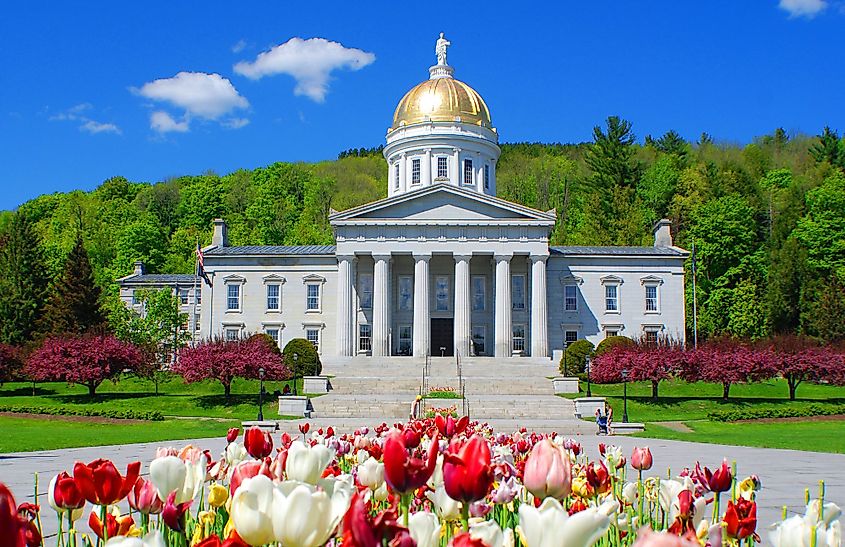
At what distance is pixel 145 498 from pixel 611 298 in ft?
205

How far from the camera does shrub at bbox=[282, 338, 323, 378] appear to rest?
51531 mm

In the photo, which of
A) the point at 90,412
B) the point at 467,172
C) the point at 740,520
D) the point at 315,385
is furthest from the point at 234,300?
the point at 740,520

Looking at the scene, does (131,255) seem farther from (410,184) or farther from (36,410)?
(36,410)

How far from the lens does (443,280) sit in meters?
63.8

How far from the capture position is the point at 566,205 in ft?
341

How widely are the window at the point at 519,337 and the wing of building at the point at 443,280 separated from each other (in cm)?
8

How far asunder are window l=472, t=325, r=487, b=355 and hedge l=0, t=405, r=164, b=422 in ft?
96.2

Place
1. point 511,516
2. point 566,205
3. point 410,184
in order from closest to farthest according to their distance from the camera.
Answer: point 511,516, point 410,184, point 566,205

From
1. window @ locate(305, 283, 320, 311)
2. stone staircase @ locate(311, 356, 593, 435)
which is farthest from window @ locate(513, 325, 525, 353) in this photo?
window @ locate(305, 283, 320, 311)

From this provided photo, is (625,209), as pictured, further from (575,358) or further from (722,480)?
(722,480)

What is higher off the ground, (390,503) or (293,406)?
(390,503)

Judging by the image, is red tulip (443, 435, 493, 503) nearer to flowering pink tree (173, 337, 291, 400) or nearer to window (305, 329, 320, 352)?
flowering pink tree (173, 337, 291, 400)

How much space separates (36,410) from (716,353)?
34.6 meters

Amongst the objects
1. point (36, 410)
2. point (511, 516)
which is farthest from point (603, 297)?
point (511, 516)
